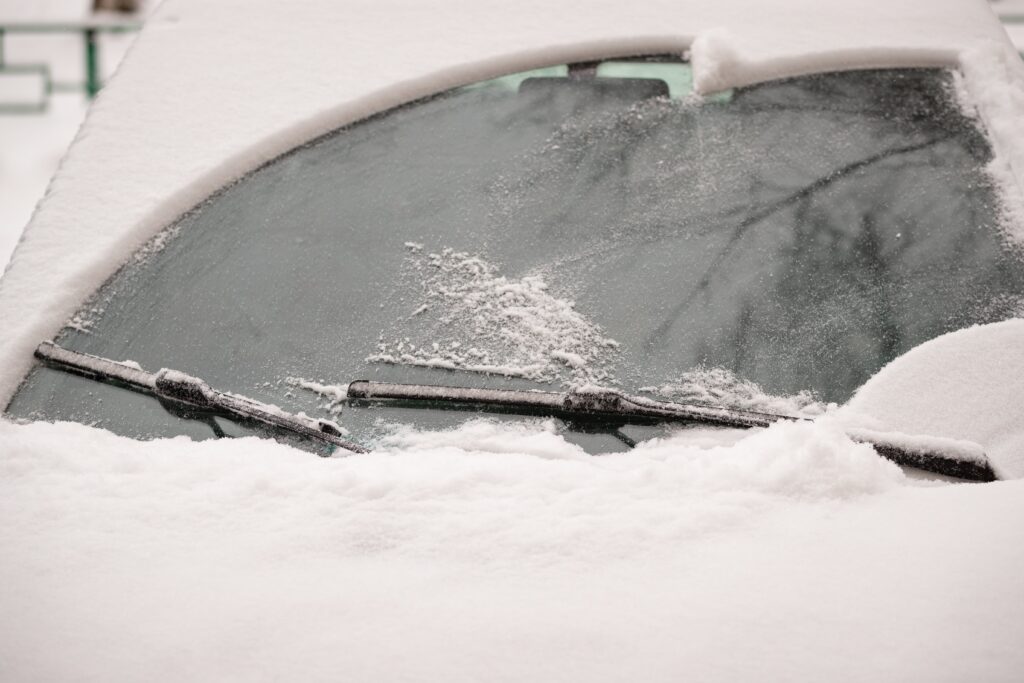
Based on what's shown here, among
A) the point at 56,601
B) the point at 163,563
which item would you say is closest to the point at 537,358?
the point at 163,563

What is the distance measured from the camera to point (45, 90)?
7.44 meters

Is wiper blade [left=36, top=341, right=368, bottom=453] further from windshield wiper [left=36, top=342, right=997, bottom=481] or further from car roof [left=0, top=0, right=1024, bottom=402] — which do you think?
car roof [left=0, top=0, right=1024, bottom=402]

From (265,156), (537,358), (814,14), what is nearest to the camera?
(537,358)

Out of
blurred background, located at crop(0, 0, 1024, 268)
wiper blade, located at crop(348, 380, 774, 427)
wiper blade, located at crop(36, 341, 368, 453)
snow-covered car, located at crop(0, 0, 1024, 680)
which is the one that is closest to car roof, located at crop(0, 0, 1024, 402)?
snow-covered car, located at crop(0, 0, 1024, 680)

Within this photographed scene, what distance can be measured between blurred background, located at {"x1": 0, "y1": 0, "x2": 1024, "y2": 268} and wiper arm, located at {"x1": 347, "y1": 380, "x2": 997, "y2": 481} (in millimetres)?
3930

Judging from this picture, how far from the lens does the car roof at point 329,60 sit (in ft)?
6.84

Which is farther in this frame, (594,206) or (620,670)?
(594,206)

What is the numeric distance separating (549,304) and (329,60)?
958mm

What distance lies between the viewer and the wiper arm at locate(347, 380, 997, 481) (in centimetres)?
149

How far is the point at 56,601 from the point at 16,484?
272mm

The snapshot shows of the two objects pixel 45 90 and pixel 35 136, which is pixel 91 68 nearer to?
pixel 45 90

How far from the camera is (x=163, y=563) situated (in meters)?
1.35

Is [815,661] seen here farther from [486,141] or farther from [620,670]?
[486,141]

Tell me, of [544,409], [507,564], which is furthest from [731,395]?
[507,564]
